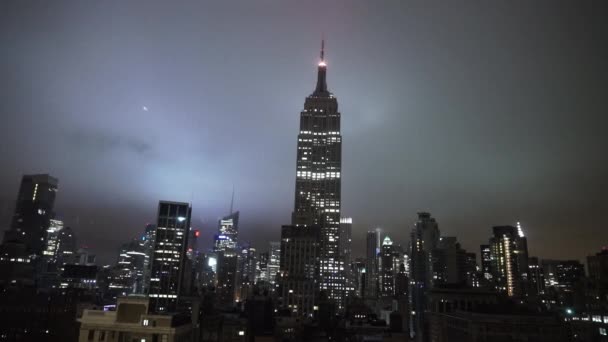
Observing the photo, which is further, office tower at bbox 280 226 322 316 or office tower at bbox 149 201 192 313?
office tower at bbox 149 201 192 313

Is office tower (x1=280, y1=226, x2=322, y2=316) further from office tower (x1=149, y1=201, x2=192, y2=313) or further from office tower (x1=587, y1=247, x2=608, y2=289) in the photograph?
office tower (x1=587, y1=247, x2=608, y2=289)

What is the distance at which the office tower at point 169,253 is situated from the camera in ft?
590

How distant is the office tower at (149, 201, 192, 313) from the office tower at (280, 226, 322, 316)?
4574cm

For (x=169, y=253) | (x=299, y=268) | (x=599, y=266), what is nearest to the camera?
(x=599, y=266)

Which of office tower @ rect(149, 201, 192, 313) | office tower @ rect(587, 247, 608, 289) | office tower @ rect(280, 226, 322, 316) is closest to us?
office tower @ rect(587, 247, 608, 289)

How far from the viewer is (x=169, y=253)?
7279 inches

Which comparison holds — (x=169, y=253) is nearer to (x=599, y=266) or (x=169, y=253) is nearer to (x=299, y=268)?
(x=299, y=268)

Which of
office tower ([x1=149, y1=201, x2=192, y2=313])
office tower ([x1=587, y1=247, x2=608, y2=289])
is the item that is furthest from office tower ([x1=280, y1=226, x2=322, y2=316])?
office tower ([x1=587, y1=247, x2=608, y2=289])

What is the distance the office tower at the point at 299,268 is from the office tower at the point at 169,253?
45.7 meters

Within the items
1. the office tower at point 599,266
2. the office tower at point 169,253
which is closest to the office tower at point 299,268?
the office tower at point 169,253

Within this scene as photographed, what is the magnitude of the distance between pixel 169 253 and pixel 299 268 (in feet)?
192

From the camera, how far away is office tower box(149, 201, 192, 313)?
179750 millimetres

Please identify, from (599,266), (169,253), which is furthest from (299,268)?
(599,266)

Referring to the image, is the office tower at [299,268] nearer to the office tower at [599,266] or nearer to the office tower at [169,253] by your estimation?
the office tower at [169,253]
